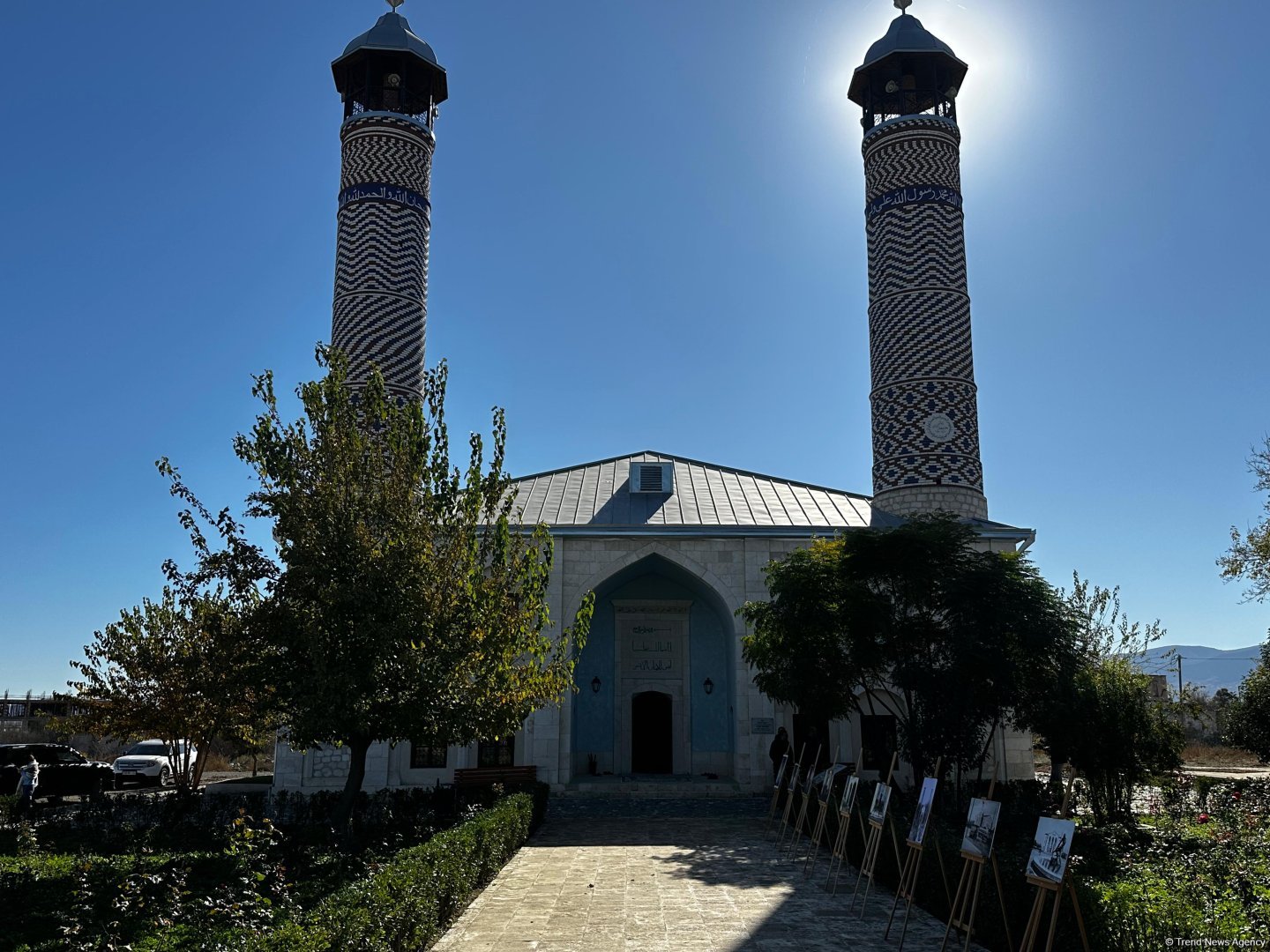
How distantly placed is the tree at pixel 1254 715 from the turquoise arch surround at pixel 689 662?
8.66 meters

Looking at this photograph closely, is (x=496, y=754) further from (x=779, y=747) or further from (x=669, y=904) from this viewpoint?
(x=669, y=904)

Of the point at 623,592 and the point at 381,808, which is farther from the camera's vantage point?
the point at 623,592

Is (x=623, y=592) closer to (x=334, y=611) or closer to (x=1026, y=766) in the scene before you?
(x=1026, y=766)

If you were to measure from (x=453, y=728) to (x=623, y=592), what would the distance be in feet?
39.4

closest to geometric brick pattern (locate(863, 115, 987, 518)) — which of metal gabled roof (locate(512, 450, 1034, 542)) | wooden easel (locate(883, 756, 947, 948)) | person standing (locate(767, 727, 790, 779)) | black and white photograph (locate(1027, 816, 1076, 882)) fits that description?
metal gabled roof (locate(512, 450, 1034, 542))

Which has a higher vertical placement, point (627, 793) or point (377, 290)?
point (377, 290)

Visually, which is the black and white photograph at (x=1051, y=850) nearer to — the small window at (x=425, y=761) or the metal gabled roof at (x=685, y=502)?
the metal gabled roof at (x=685, y=502)

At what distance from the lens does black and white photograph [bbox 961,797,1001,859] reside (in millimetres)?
6125

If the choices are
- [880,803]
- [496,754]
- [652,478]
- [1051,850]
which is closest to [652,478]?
[652,478]

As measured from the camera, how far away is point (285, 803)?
13.8m

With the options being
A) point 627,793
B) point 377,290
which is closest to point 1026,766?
point 627,793

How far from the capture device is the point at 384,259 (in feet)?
70.5

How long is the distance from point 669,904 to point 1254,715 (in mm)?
12517

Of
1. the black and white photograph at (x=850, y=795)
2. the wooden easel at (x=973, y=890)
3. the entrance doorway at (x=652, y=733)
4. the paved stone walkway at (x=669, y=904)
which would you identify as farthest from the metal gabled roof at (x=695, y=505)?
the wooden easel at (x=973, y=890)
